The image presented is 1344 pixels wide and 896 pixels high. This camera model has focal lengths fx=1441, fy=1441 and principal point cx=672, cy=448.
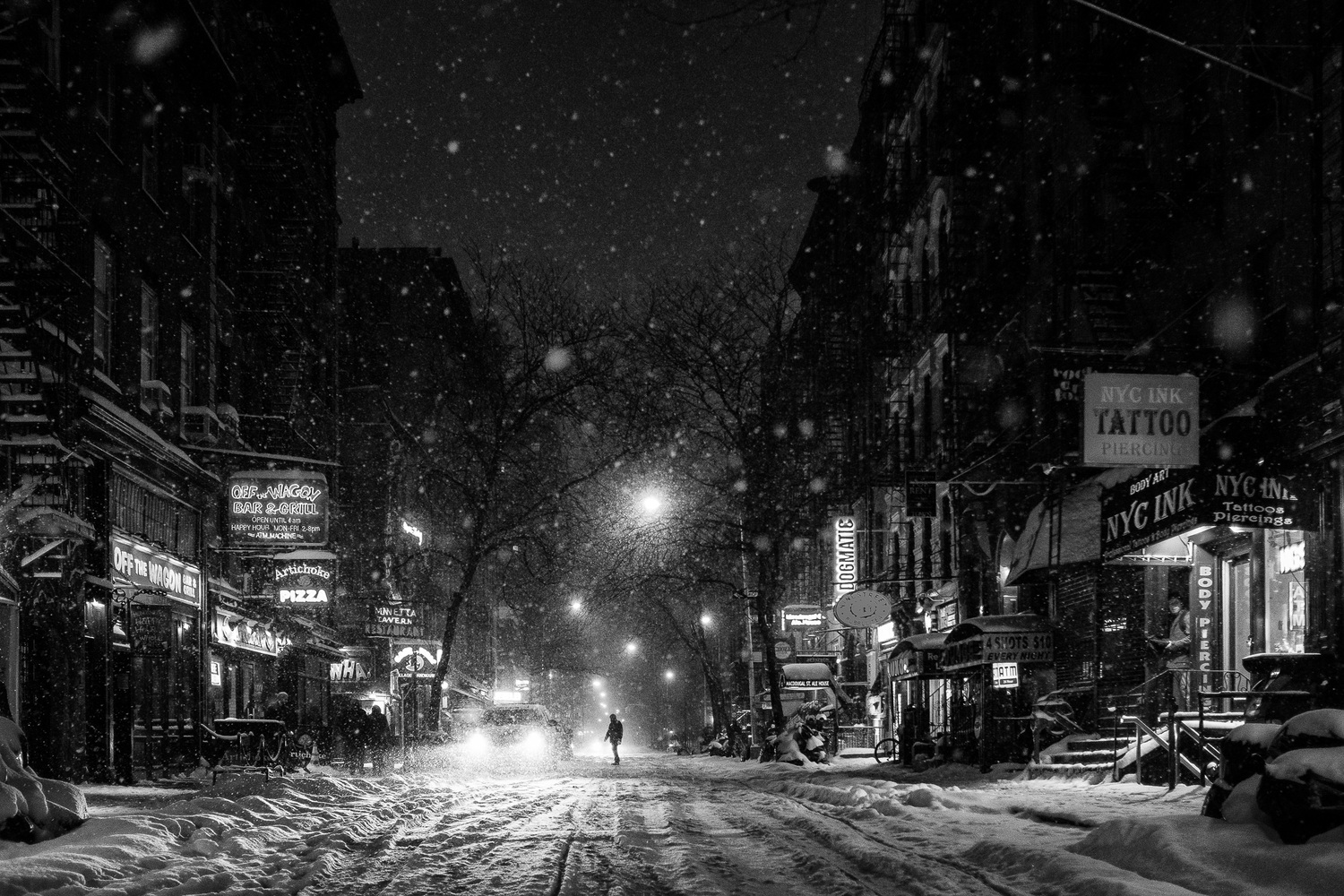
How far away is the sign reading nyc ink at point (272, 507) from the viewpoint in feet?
91.2

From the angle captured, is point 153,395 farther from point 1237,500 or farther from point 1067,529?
point 1237,500

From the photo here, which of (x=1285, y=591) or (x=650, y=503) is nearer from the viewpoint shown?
(x=1285, y=591)

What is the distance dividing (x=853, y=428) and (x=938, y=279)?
36.8ft

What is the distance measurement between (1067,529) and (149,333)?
16.7 meters

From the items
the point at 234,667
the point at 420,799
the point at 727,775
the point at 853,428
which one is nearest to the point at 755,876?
the point at 420,799

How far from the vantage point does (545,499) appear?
134ft

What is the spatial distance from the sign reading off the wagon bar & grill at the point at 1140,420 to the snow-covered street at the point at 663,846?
4.26 metres

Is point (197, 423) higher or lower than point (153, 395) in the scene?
lower

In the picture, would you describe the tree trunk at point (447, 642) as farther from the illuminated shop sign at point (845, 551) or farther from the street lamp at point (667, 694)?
the street lamp at point (667, 694)

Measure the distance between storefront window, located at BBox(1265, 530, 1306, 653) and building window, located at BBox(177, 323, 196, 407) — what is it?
19.3 meters

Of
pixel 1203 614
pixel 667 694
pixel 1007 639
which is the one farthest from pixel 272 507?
pixel 667 694

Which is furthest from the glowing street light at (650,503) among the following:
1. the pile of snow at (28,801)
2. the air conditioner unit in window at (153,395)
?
the pile of snow at (28,801)

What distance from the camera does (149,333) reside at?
26.0 m

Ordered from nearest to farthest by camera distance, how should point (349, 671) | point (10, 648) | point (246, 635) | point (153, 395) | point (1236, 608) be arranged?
point (10, 648)
point (1236, 608)
point (153, 395)
point (246, 635)
point (349, 671)
